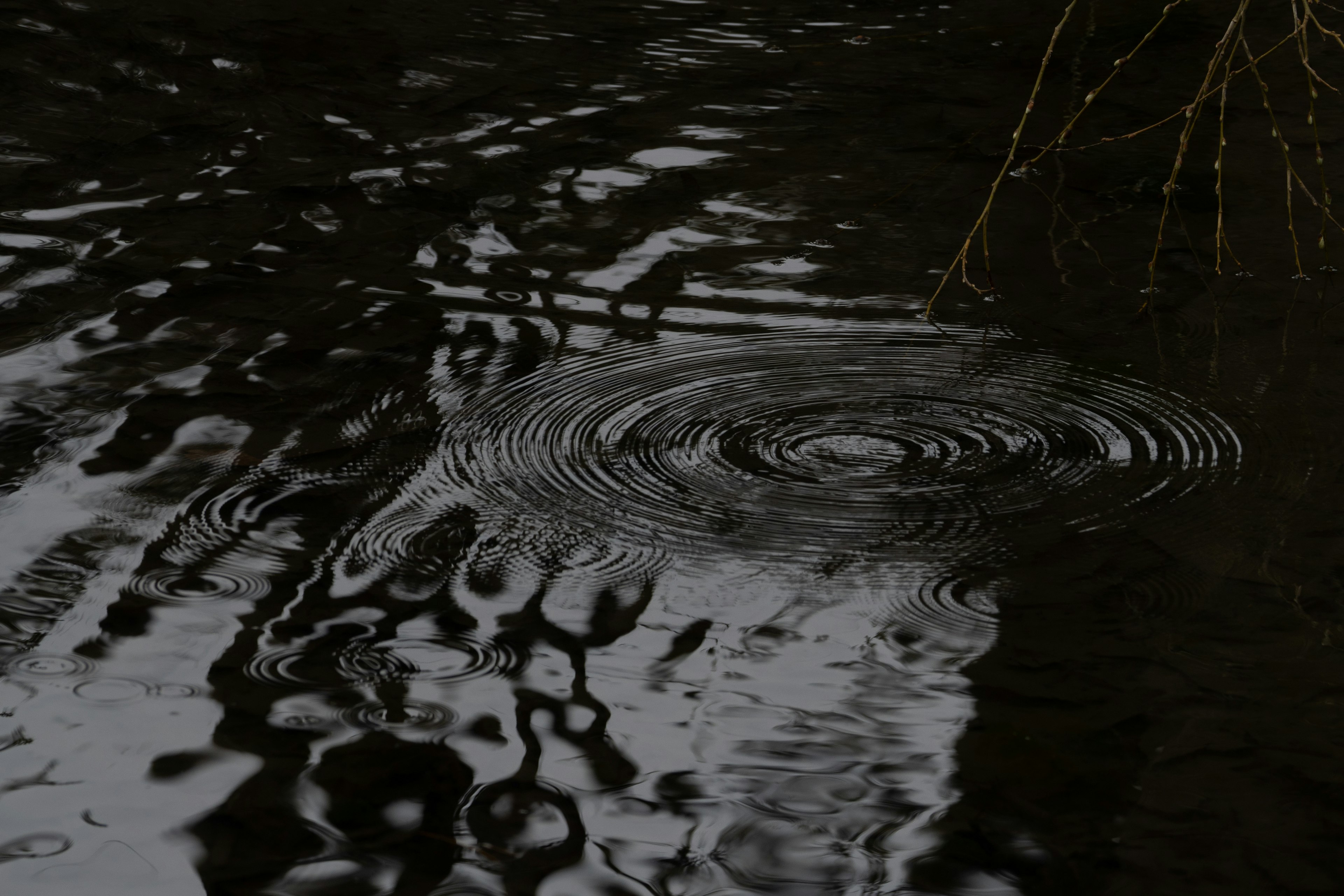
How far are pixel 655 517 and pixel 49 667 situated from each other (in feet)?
2.87

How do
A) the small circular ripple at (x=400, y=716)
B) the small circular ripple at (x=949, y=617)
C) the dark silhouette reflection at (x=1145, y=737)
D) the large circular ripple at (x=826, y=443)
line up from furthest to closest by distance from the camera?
the large circular ripple at (x=826, y=443) < the small circular ripple at (x=949, y=617) < the small circular ripple at (x=400, y=716) < the dark silhouette reflection at (x=1145, y=737)

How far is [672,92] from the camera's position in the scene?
442cm

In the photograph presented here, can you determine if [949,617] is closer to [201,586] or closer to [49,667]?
[201,586]

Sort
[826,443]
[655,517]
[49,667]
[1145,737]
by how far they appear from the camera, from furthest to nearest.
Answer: [826,443] → [655,517] → [49,667] → [1145,737]

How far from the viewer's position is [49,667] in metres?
1.73

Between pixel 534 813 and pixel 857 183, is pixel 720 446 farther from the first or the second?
pixel 857 183

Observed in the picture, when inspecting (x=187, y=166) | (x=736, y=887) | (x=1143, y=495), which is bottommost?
(x=736, y=887)

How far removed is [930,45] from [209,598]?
12.8ft

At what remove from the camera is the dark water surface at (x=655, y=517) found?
150 centimetres

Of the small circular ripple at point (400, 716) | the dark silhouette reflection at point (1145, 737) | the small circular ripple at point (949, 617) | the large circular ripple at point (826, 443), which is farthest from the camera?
the large circular ripple at point (826, 443)

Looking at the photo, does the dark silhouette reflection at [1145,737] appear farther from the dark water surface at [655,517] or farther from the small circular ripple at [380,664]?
the small circular ripple at [380,664]

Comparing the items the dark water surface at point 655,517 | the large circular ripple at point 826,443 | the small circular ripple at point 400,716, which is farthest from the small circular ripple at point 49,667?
the large circular ripple at point 826,443

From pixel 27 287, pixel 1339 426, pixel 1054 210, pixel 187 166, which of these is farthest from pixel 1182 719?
pixel 187 166

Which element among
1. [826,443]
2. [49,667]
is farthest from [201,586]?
[826,443]
